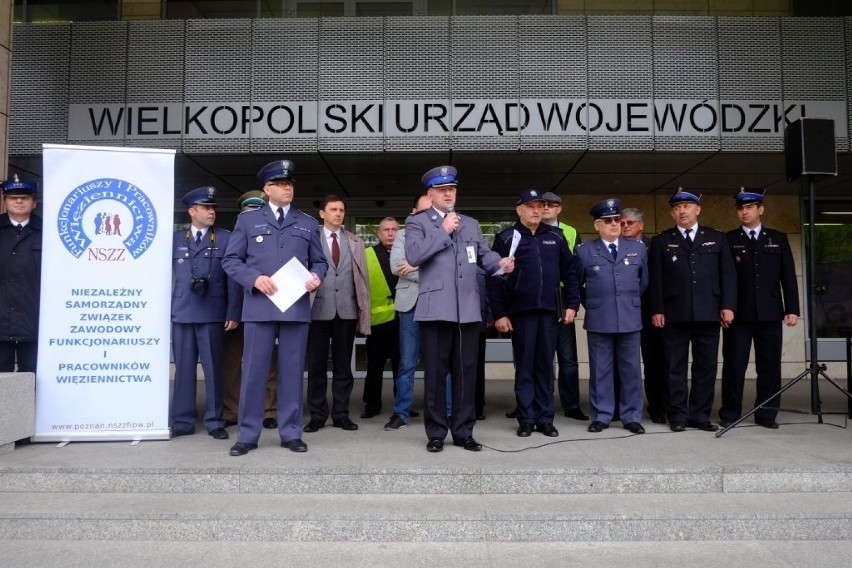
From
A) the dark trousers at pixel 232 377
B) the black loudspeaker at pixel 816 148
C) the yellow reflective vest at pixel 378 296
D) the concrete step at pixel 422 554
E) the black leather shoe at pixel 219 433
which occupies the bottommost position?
the concrete step at pixel 422 554

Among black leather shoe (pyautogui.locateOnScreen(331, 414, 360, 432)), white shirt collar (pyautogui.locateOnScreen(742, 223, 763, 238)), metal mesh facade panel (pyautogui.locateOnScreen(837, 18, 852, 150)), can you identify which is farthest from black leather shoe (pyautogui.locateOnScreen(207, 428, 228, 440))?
metal mesh facade panel (pyautogui.locateOnScreen(837, 18, 852, 150))

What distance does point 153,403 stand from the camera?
16.5ft

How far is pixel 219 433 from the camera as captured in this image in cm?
514

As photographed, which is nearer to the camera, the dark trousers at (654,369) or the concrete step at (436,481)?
the concrete step at (436,481)

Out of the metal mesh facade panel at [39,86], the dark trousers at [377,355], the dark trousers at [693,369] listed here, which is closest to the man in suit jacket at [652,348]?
the dark trousers at [693,369]

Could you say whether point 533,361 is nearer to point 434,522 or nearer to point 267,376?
point 434,522

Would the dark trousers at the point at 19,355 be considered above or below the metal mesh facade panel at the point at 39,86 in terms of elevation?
below

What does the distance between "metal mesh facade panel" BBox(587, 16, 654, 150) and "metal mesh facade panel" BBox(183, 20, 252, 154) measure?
4360 mm

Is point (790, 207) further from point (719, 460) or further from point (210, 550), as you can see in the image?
point (210, 550)

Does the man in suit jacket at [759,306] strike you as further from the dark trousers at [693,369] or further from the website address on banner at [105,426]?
the website address on banner at [105,426]

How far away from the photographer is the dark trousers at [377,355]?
637cm

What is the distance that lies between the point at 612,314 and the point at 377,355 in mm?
2407

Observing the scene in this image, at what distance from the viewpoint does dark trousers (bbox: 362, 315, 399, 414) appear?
6367mm

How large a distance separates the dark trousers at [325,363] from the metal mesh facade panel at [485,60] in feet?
11.0
